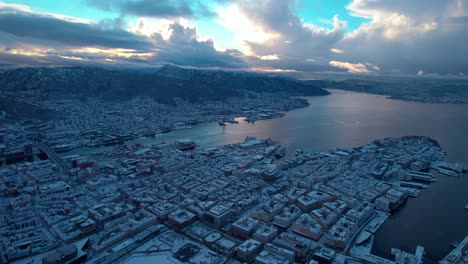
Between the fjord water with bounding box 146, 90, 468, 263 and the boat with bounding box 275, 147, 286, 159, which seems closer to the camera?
the fjord water with bounding box 146, 90, 468, 263

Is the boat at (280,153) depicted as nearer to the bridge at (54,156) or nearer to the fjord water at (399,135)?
the fjord water at (399,135)

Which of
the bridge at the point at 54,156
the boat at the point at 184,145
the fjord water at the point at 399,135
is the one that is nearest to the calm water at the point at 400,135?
the fjord water at the point at 399,135

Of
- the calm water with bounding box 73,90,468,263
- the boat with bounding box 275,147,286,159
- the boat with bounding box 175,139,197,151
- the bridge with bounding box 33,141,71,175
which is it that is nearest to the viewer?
the calm water with bounding box 73,90,468,263

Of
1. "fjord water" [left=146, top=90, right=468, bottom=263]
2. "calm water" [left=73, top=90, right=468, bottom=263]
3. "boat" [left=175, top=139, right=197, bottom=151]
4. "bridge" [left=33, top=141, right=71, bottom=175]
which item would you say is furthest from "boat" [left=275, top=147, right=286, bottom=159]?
"bridge" [left=33, top=141, right=71, bottom=175]

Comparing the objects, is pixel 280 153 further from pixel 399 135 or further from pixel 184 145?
pixel 399 135

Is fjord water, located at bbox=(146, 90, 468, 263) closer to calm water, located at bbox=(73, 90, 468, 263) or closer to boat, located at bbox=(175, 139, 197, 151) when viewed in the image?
calm water, located at bbox=(73, 90, 468, 263)

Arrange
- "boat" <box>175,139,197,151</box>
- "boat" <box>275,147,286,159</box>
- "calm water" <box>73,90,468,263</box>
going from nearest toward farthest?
"calm water" <box>73,90,468,263</box> < "boat" <box>275,147,286,159</box> < "boat" <box>175,139,197,151</box>

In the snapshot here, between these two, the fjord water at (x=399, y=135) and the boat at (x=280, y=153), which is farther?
the boat at (x=280, y=153)
